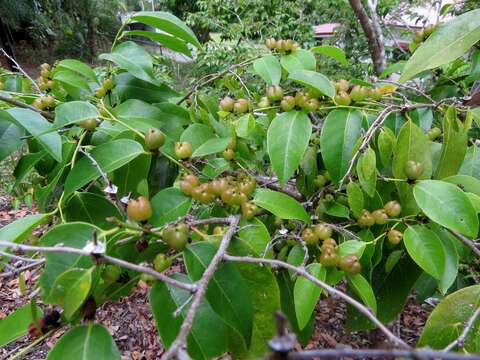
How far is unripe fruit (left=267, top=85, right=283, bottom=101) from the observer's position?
0.79 meters

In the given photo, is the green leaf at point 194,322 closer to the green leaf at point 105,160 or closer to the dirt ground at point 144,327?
the green leaf at point 105,160

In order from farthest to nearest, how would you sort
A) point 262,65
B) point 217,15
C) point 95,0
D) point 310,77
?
point 95,0
point 217,15
point 262,65
point 310,77

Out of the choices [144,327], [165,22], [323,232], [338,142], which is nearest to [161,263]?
[323,232]

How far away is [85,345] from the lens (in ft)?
1.58

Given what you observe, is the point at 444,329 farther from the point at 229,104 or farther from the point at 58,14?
the point at 58,14

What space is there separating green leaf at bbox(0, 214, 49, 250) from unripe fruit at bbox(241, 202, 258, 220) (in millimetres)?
310

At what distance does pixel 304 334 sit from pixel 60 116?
2.27ft

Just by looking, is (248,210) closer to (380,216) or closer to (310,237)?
(310,237)

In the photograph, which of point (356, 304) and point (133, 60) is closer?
point (356, 304)

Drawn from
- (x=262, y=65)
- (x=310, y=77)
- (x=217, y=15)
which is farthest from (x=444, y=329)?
(x=217, y=15)

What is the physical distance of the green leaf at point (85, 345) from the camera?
475 mm

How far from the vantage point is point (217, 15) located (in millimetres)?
6137

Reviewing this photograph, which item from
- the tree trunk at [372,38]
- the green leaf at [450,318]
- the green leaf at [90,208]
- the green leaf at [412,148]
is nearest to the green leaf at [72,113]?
the green leaf at [90,208]

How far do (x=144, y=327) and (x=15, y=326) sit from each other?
Result: 6.14ft
